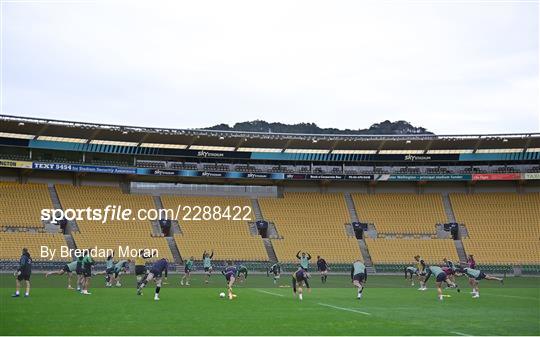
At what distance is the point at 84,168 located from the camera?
5959cm

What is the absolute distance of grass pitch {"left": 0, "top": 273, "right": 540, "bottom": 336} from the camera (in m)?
16.9

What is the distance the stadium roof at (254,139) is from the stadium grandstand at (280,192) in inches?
4.9

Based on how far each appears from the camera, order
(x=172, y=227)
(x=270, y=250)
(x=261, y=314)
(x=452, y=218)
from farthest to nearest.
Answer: (x=452, y=218) → (x=172, y=227) → (x=270, y=250) → (x=261, y=314)

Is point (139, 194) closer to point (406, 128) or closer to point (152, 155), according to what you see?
point (152, 155)

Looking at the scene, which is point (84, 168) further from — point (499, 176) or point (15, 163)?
point (499, 176)

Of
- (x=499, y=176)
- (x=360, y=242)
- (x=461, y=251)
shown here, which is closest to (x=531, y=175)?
(x=499, y=176)

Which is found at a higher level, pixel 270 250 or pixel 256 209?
pixel 256 209

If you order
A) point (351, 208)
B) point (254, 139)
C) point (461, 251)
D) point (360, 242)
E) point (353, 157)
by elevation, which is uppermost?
point (254, 139)

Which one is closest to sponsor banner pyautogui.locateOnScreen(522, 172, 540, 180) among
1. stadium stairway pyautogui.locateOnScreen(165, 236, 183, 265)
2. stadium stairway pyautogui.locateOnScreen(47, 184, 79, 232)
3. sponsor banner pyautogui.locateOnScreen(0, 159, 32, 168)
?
stadium stairway pyautogui.locateOnScreen(165, 236, 183, 265)

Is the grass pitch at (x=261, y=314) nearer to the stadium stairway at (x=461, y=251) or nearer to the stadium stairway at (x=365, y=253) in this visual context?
the stadium stairway at (x=365, y=253)

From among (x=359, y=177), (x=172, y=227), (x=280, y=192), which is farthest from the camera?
(x=280, y=192)

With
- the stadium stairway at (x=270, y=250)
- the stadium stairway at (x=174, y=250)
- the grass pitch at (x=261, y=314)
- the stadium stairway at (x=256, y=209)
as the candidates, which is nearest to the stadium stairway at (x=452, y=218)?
the stadium stairway at (x=270, y=250)

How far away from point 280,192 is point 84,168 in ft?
66.7

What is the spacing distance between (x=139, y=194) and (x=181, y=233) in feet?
24.1
